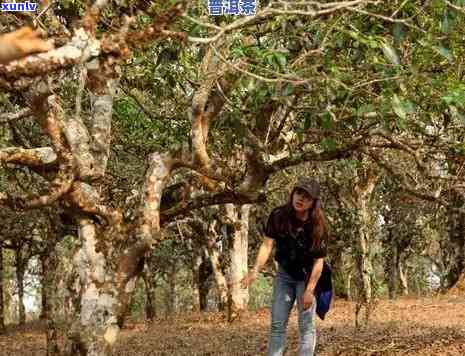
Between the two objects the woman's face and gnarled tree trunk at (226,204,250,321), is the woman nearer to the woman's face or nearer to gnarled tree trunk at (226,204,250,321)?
the woman's face

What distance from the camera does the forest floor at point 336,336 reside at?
10227mm

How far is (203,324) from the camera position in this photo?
1962 cm

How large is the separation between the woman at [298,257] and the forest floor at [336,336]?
2536mm

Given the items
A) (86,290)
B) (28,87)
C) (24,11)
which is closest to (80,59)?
(28,87)

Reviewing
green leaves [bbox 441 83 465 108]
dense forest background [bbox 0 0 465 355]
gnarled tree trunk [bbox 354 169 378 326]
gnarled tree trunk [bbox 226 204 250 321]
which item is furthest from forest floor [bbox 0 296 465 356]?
green leaves [bbox 441 83 465 108]

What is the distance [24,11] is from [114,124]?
17.5 ft

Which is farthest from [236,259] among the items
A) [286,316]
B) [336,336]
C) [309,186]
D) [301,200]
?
[309,186]

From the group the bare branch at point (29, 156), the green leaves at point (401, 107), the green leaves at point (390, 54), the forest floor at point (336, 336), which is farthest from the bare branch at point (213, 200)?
the green leaves at point (390, 54)

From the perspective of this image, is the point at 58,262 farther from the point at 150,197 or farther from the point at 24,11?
the point at 24,11

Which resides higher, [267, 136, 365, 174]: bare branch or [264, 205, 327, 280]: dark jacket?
[267, 136, 365, 174]: bare branch

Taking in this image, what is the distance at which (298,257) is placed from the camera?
7316 millimetres

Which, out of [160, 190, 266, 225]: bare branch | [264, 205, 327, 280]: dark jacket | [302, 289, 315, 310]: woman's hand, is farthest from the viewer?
[160, 190, 266, 225]: bare branch

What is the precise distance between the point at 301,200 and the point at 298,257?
0.62 m

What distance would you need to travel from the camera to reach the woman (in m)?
7.14
